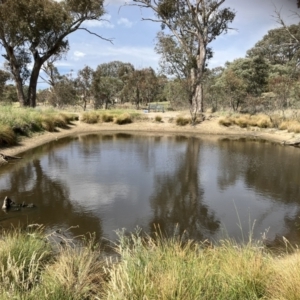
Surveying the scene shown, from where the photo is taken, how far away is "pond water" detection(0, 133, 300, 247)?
4926 mm

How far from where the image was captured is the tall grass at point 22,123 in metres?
11.0

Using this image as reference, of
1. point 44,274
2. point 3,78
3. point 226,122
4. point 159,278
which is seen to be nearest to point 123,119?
point 226,122

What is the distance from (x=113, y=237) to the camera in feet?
14.5

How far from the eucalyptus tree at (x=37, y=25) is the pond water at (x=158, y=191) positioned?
36.2ft

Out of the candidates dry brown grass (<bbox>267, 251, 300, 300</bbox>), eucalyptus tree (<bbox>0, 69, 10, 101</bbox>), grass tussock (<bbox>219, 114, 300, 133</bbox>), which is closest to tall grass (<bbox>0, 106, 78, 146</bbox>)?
grass tussock (<bbox>219, 114, 300, 133</bbox>)

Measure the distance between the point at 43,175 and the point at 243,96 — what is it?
2182 centimetres

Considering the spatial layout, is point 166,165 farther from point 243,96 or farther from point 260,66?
point 260,66

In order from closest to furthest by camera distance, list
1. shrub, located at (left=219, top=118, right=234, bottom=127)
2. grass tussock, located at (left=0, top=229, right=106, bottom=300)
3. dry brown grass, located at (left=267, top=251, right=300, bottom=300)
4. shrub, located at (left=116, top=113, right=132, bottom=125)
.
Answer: dry brown grass, located at (left=267, top=251, right=300, bottom=300), grass tussock, located at (left=0, top=229, right=106, bottom=300), shrub, located at (left=219, top=118, right=234, bottom=127), shrub, located at (left=116, top=113, right=132, bottom=125)

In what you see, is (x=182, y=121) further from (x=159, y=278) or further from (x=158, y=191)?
(x=159, y=278)

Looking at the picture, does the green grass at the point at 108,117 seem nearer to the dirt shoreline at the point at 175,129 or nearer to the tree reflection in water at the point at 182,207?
the dirt shoreline at the point at 175,129

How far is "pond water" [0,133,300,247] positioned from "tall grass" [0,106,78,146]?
1.02 metres

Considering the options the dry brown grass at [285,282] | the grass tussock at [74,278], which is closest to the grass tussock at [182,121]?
the grass tussock at [74,278]

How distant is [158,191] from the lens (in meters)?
6.70

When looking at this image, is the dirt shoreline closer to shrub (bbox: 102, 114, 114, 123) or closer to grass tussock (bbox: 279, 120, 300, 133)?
grass tussock (bbox: 279, 120, 300, 133)
